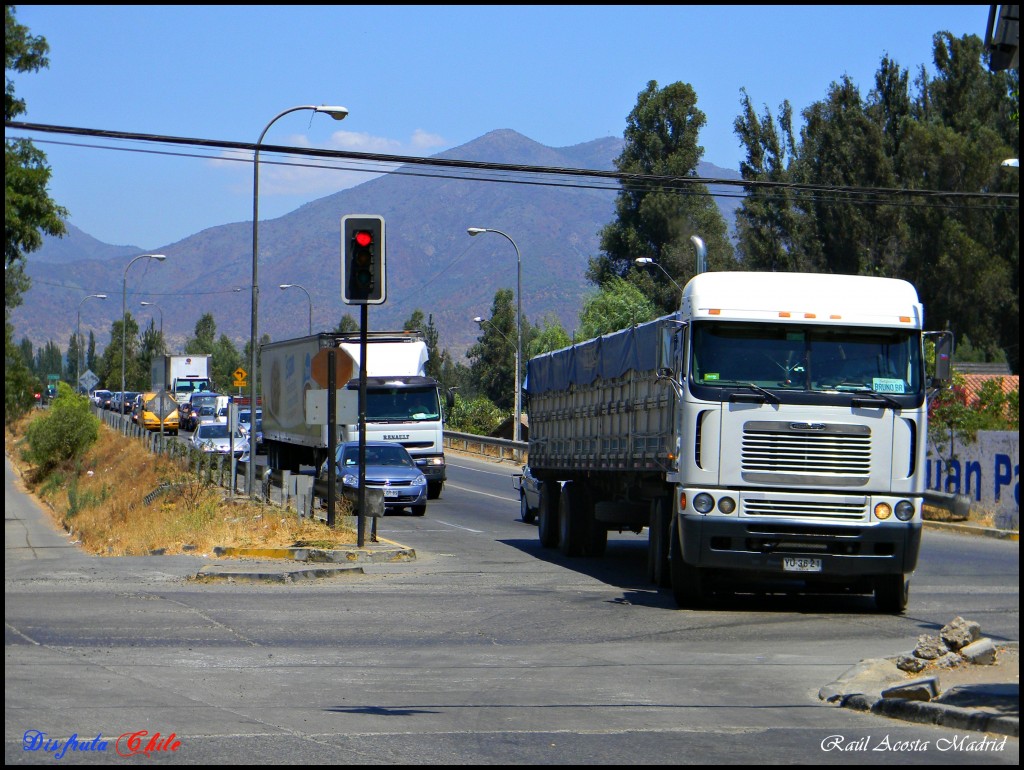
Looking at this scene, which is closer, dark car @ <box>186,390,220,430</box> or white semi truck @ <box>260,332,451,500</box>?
white semi truck @ <box>260,332,451,500</box>

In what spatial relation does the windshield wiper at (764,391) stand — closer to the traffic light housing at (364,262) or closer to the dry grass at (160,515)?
the traffic light housing at (364,262)

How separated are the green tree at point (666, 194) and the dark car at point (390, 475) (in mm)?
44265

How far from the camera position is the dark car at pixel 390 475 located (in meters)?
29.5

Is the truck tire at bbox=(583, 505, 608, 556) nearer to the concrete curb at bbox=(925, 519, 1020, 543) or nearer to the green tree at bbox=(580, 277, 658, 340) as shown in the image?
the concrete curb at bbox=(925, 519, 1020, 543)

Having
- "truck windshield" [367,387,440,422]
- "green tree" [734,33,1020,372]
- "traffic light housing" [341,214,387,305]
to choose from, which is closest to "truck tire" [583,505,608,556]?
"traffic light housing" [341,214,387,305]

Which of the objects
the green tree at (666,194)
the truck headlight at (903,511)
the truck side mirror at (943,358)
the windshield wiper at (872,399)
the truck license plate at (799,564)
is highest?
the green tree at (666,194)

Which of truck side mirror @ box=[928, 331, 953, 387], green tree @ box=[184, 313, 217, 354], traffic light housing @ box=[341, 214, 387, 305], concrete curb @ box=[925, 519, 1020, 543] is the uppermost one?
green tree @ box=[184, 313, 217, 354]

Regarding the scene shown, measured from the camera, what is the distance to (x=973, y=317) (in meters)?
55.2

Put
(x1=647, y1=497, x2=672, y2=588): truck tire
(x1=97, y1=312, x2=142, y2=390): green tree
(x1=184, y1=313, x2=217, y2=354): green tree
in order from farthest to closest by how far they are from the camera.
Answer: (x1=184, y1=313, x2=217, y2=354): green tree < (x1=97, y1=312, x2=142, y2=390): green tree < (x1=647, y1=497, x2=672, y2=588): truck tire

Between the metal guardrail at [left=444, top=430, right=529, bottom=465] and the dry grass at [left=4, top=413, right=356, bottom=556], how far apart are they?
14.3 m

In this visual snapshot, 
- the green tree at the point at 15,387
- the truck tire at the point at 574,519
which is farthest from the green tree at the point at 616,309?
the truck tire at the point at 574,519

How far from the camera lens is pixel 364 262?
19906mm

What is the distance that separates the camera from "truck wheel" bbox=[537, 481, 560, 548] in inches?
910

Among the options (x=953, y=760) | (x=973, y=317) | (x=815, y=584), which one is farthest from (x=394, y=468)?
(x=973, y=317)
